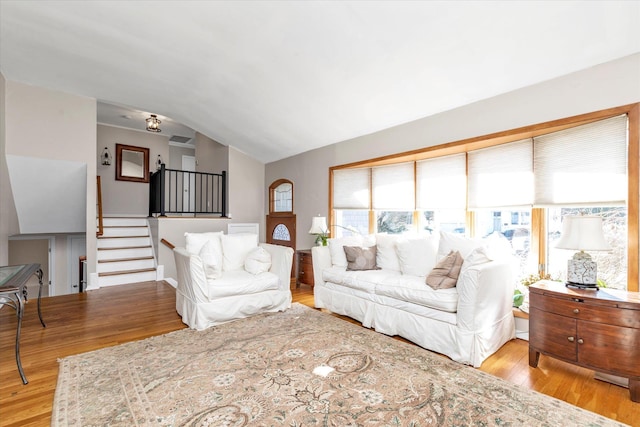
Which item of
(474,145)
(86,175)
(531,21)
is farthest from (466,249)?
(86,175)

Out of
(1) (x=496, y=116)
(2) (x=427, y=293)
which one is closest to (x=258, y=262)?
(2) (x=427, y=293)

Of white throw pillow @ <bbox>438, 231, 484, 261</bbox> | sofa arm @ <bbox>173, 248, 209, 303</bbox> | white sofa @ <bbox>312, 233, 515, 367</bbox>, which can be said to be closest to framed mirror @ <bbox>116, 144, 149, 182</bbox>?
sofa arm @ <bbox>173, 248, 209, 303</bbox>

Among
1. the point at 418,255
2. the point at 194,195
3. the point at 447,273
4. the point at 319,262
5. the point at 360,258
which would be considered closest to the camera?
the point at 447,273

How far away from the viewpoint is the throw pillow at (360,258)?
3.65 meters

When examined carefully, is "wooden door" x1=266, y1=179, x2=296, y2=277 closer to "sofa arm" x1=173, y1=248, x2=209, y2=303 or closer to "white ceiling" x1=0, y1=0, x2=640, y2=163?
"white ceiling" x1=0, y1=0, x2=640, y2=163

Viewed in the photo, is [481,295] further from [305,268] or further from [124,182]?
[124,182]

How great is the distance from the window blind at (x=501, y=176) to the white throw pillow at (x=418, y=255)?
73 cm

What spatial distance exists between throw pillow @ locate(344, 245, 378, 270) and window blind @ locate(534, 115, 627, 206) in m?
1.81

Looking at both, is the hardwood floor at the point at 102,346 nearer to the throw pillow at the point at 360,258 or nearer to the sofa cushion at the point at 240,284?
the sofa cushion at the point at 240,284

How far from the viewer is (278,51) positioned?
10.1 feet

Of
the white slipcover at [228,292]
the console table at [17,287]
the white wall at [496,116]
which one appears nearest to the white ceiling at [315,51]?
the white wall at [496,116]

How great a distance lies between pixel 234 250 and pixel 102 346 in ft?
5.42

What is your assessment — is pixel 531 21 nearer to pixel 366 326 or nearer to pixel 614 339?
pixel 614 339

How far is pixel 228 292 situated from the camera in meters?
3.35
